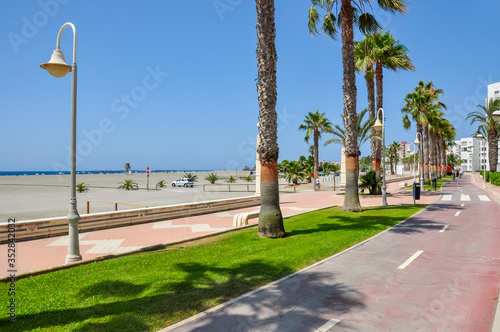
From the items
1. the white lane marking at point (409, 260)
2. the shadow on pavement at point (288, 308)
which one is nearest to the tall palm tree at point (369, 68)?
the white lane marking at point (409, 260)

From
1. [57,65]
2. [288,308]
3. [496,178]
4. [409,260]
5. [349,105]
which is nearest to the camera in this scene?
[288,308]

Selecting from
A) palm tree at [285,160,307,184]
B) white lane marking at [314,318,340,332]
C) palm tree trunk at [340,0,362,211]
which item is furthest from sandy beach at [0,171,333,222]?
white lane marking at [314,318,340,332]

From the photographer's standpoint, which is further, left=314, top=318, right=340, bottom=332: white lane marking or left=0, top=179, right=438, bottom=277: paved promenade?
left=0, top=179, right=438, bottom=277: paved promenade

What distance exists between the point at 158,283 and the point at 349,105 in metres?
15.2

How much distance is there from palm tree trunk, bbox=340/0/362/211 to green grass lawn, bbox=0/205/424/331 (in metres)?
6.74

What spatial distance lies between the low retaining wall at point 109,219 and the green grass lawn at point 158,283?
493cm

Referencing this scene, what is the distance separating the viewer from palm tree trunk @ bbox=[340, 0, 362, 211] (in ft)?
59.5

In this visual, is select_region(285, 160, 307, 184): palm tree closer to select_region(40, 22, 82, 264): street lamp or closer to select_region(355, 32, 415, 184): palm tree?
select_region(355, 32, 415, 184): palm tree

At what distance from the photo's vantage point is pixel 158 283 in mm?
6852

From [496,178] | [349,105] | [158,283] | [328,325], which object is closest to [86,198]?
[349,105]

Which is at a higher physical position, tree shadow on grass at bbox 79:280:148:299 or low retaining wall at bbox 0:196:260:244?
low retaining wall at bbox 0:196:260:244

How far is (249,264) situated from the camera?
8289 mm

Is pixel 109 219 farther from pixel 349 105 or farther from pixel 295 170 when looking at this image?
pixel 295 170

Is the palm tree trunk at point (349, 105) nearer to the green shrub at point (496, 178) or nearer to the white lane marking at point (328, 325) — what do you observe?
the white lane marking at point (328, 325)
